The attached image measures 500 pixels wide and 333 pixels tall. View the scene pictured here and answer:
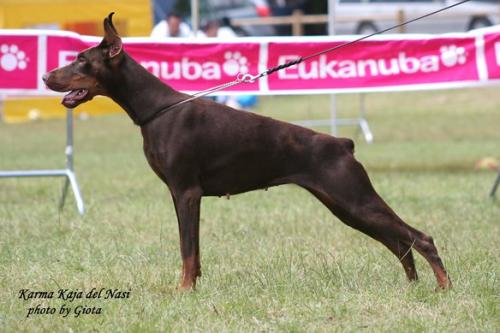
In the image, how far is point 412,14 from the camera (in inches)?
891

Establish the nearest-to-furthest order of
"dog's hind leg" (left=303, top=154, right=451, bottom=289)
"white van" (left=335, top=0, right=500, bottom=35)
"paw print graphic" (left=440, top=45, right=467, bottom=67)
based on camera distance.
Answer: "dog's hind leg" (left=303, top=154, right=451, bottom=289) → "paw print graphic" (left=440, top=45, right=467, bottom=67) → "white van" (left=335, top=0, right=500, bottom=35)

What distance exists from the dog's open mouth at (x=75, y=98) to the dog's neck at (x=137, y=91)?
0.48ft

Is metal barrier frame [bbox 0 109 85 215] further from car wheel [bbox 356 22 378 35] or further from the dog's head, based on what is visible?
car wheel [bbox 356 22 378 35]

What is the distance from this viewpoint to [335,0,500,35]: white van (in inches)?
870

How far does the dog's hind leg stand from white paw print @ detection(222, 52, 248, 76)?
13.0 feet

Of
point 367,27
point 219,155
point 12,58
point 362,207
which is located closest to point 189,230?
point 219,155

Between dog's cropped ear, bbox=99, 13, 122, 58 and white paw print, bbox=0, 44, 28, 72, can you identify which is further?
white paw print, bbox=0, 44, 28, 72

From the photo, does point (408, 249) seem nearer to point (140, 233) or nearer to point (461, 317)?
point (461, 317)

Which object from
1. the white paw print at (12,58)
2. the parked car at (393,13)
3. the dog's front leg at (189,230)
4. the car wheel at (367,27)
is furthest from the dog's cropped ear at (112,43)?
the car wheel at (367,27)

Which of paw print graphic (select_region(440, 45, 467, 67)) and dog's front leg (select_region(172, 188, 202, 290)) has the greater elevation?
paw print graphic (select_region(440, 45, 467, 67))

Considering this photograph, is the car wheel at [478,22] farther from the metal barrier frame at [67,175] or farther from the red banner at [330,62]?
the metal barrier frame at [67,175]

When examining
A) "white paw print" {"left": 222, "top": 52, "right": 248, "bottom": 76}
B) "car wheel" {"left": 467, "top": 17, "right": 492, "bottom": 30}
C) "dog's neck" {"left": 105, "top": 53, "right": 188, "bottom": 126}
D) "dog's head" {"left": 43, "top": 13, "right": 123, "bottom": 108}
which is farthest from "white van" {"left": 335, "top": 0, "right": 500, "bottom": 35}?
"dog's head" {"left": 43, "top": 13, "right": 123, "bottom": 108}

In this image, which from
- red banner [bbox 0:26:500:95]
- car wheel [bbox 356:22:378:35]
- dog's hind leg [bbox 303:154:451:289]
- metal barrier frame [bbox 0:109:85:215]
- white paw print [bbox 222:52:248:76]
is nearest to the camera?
dog's hind leg [bbox 303:154:451:289]

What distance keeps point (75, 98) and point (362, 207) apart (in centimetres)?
177
